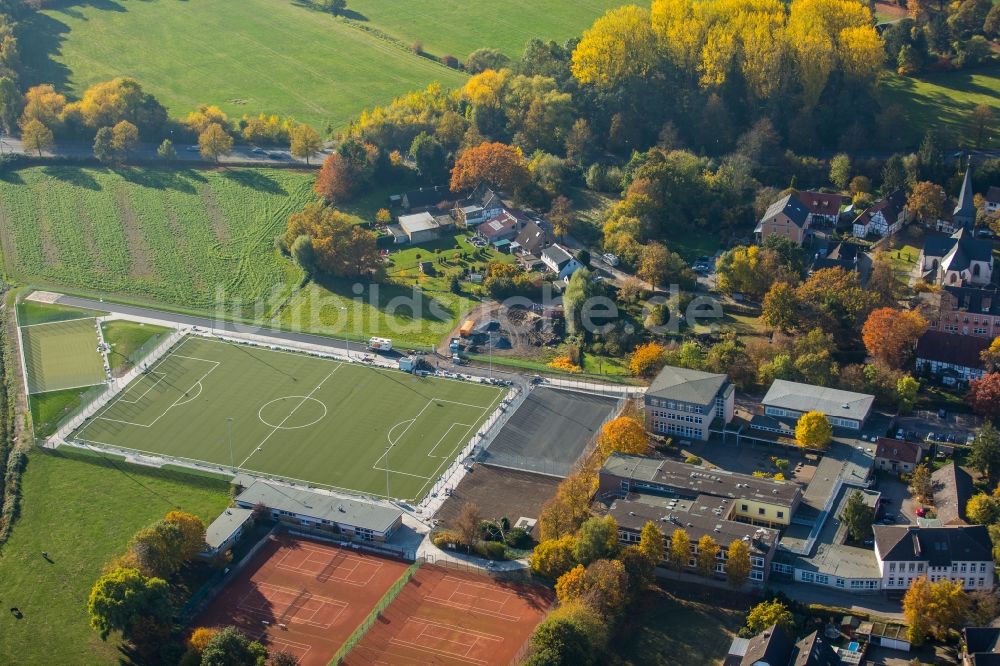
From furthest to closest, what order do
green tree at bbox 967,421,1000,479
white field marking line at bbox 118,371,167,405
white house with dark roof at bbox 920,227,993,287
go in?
white house with dark roof at bbox 920,227,993,287 → white field marking line at bbox 118,371,167,405 → green tree at bbox 967,421,1000,479

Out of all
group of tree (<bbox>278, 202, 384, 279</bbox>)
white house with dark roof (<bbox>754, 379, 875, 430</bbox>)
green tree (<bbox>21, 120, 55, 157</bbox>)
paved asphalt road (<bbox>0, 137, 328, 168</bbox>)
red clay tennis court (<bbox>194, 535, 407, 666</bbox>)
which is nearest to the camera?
red clay tennis court (<bbox>194, 535, 407, 666</bbox>)

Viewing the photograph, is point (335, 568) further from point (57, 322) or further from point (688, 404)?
point (57, 322)

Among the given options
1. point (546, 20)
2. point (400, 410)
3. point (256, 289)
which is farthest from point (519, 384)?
point (546, 20)

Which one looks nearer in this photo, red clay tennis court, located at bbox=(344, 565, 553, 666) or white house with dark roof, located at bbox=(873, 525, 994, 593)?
red clay tennis court, located at bbox=(344, 565, 553, 666)

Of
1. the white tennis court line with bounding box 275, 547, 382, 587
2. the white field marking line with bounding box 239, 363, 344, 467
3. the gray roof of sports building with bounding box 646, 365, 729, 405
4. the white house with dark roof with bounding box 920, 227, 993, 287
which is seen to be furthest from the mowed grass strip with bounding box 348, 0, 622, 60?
the white tennis court line with bounding box 275, 547, 382, 587

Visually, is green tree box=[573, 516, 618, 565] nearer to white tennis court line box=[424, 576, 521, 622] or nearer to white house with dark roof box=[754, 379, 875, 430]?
white tennis court line box=[424, 576, 521, 622]

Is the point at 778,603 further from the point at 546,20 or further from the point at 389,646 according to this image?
the point at 546,20

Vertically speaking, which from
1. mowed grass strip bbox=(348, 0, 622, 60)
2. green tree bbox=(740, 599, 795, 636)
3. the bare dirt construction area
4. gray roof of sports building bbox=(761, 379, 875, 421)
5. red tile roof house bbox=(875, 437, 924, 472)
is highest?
mowed grass strip bbox=(348, 0, 622, 60)
